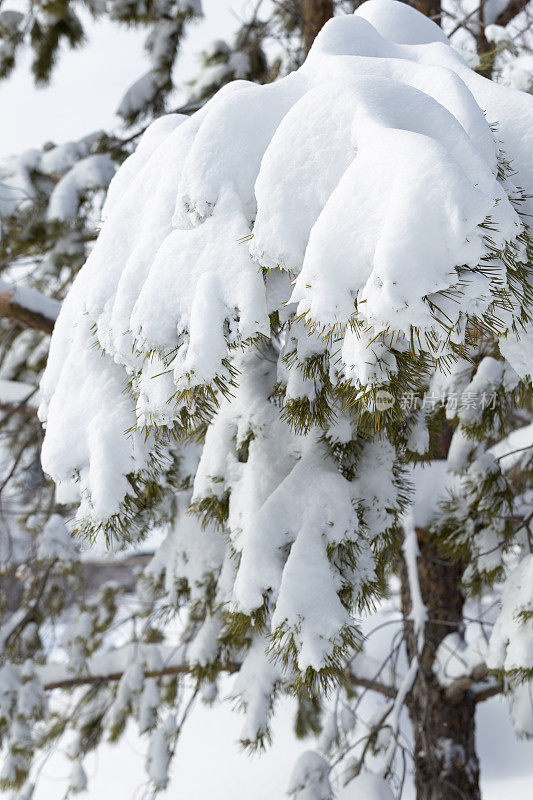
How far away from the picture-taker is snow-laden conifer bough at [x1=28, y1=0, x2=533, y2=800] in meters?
1.01

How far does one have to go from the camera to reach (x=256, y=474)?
1.91m

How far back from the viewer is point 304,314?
1.07 m

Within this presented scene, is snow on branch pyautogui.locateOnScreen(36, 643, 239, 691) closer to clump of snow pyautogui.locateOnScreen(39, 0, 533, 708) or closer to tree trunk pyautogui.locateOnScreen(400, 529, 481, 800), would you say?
tree trunk pyautogui.locateOnScreen(400, 529, 481, 800)

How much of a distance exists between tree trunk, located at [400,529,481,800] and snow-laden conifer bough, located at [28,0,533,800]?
44.9 inches

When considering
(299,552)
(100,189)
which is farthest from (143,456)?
(100,189)

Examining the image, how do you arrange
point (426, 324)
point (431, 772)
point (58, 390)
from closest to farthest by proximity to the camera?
point (426, 324)
point (58, 390)
point (431, 772)

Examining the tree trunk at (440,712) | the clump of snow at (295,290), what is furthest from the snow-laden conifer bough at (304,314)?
the tree trunk at (440,712)

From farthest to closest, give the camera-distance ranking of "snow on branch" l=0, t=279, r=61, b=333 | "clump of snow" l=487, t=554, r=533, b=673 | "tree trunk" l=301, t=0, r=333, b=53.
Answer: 1. "tree trunk" l=301, t=0, r=333, b=53
2. "snow on branch" l=0, t=279, r=61, b=333
3. "clump of snow" l=487, t=554, r=533, b=673

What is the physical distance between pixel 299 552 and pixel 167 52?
4111mm

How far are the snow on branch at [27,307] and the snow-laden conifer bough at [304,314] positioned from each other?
1.20 m

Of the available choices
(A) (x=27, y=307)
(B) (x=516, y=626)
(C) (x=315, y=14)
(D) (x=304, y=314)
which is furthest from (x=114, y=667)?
(C) (x=315, y=14)

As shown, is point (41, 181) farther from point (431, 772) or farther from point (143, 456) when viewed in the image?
point (431, 772)

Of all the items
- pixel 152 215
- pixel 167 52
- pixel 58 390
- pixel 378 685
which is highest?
pixel 167 52

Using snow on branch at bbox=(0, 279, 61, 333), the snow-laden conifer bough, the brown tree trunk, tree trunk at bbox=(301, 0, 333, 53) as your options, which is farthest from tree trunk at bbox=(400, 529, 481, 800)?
the brown tree trunk
